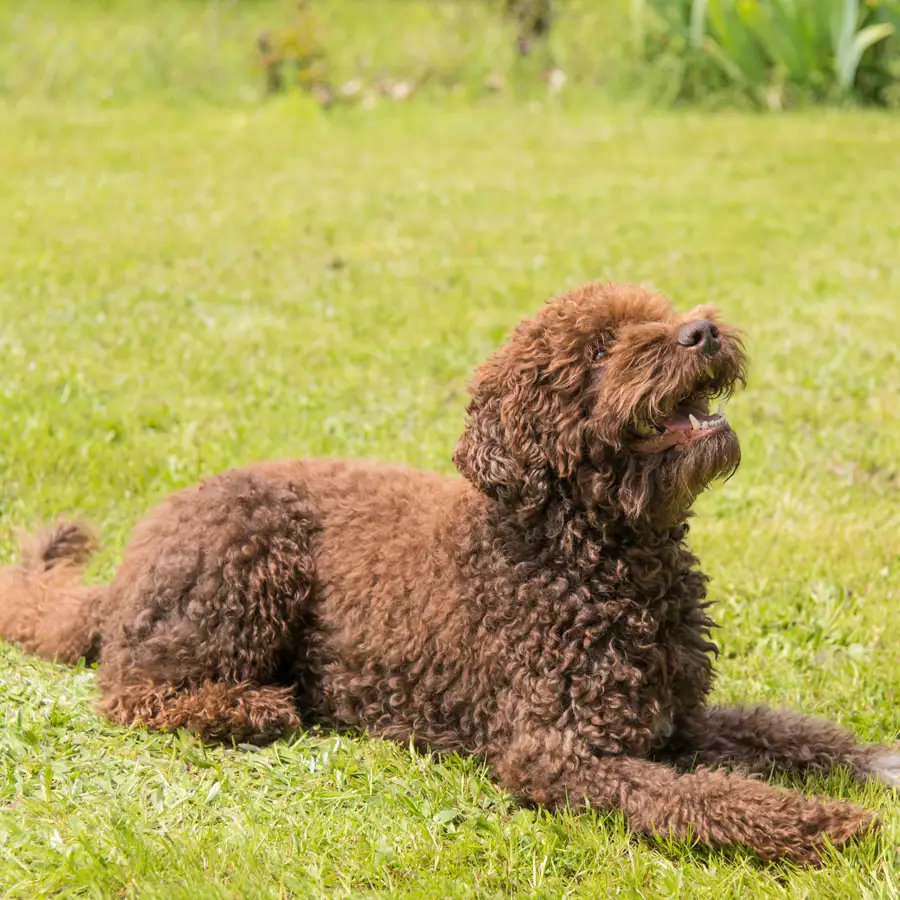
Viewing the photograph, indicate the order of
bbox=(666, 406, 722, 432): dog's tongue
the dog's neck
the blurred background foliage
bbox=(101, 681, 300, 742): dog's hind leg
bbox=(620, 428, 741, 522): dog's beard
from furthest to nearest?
the blurred background foliage, bbox=(101, 681, 300, 742): dog's hind leg, the dog's neck, bbox=(666, 406, 722, 432): dog's tongue, bbox=(620, 428, 741, 522): dog's beard

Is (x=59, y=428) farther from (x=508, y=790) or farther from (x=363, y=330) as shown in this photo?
(x=508, y=790)

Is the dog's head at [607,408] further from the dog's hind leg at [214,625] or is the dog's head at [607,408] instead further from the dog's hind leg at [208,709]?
the dog's hind leg at [208,709]

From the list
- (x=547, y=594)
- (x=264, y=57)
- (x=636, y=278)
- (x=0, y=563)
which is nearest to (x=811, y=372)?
(x=636, y=278)

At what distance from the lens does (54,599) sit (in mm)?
4945

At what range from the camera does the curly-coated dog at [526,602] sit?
3.74 metres

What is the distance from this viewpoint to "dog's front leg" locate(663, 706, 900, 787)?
13.3 ft

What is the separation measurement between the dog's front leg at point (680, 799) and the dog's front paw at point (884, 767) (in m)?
0.37

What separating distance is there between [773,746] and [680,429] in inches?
43.9

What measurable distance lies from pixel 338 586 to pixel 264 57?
11125mm

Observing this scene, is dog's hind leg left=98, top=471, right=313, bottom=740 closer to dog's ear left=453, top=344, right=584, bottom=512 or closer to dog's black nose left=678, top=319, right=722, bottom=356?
dog's ear left=453, top=344, right=584, bottom=512

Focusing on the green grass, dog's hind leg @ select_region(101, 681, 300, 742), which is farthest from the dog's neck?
dog's hind leg @ select_region(101, 681, 300, 742)

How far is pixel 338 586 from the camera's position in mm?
4414

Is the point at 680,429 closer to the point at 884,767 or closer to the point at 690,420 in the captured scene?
the point at 690,420

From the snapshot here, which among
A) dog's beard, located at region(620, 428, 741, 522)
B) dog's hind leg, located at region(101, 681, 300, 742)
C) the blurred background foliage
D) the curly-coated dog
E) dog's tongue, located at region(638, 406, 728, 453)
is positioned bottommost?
dog's hind leg, located at region(101, 681, 300, 742)
